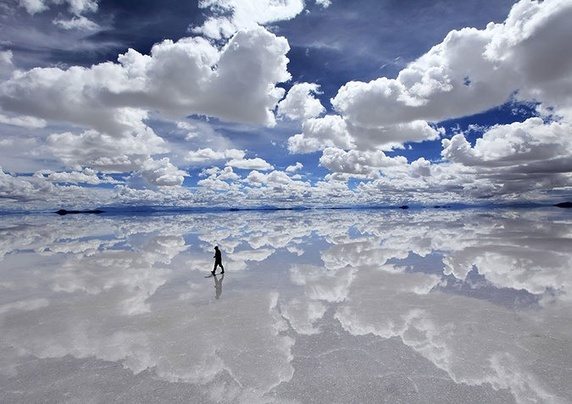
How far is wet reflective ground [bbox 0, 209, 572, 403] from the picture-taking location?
744cm

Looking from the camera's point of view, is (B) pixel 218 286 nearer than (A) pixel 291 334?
No

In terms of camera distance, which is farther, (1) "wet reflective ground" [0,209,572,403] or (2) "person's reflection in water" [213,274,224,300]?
(2) "person's reflection in water" [213,274,224,300]

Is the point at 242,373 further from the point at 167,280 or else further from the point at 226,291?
the point at 167,280

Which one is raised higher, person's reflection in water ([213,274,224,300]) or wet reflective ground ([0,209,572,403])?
wet reflective ground ([0,209,572,403])

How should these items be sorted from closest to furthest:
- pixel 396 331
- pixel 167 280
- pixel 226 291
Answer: pixel 396 331 < pixel 226 291 < pixel 167 280

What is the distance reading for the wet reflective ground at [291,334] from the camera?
7.44 metres

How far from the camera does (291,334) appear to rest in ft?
33.9

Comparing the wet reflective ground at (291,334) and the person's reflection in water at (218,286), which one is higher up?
the wet reflective ground at (291,334)

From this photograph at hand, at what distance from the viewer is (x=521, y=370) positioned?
26.5ft

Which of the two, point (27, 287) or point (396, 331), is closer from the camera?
point (396, 331)

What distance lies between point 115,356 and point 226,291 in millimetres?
6874

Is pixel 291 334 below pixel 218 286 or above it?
above

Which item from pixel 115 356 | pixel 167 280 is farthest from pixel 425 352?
pixel 167 280

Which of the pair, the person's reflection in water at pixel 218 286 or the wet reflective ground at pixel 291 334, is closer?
the wet reflective ground at pixel 291 334
